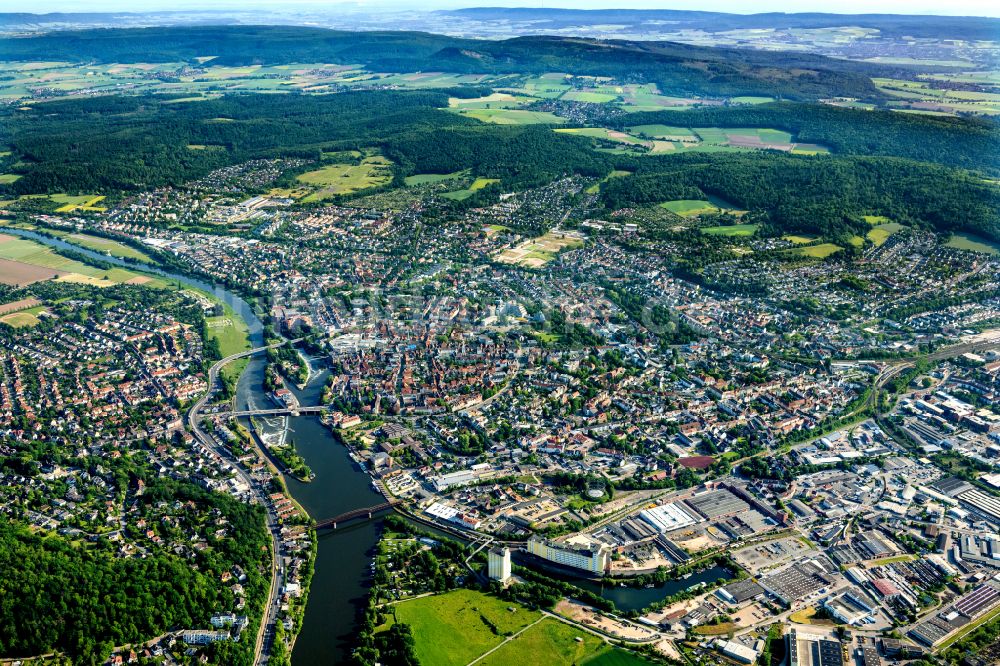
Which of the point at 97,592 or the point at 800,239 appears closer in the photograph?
the point at 97,592

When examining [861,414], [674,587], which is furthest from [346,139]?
[674,587]

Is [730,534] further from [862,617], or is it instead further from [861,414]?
[861,414]

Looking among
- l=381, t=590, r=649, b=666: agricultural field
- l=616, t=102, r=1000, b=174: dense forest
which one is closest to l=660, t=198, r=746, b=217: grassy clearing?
l=616, t=102, r=1000, b=174: dense forest

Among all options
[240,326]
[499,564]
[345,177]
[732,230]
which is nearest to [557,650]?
[499,564]

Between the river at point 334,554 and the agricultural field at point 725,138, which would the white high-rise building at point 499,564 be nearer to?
the river at point 334,554

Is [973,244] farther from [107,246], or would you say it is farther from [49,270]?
[49,270]
